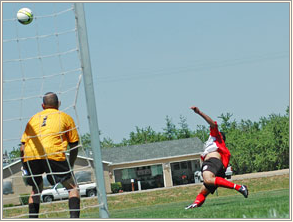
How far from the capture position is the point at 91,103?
6.59m

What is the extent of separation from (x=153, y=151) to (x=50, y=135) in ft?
156

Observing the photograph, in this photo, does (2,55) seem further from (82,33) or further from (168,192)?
(168,192)

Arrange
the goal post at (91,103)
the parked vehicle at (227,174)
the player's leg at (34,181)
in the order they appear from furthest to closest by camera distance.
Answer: the parked vehicle at (227,174) < the player's leg at (34,181) < the goal post at (91,103)

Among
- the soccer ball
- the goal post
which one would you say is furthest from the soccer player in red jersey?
the soccer ball

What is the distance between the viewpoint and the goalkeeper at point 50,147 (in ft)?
24.0

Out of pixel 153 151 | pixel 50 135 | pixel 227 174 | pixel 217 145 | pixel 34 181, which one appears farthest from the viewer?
pixel 153 151

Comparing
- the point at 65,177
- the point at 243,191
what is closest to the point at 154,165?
the point at 243,191

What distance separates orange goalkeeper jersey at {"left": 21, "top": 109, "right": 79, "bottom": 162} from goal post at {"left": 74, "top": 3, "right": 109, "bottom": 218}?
806 mm

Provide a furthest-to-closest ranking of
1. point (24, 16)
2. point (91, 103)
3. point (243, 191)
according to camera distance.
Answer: point (243, 191)
point (24, 16)
point (91, 103)

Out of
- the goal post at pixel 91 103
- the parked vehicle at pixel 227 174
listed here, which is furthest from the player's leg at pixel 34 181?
the parked vehicle at pixel 227 174

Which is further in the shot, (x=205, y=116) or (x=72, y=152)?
(x=205, y=116)

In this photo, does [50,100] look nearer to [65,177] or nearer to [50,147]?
[50,147]

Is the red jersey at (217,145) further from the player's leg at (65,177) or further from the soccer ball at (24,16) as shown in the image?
the soccer ball at (24,16)

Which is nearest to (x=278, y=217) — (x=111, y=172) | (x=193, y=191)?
(x=193, y=191)
